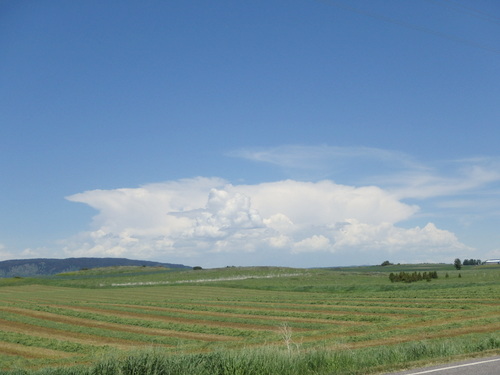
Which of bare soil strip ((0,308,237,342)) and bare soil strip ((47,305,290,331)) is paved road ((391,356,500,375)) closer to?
bare soil strip ((0,308,237,342))

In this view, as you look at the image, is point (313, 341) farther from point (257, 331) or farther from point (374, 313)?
point (374, 313)

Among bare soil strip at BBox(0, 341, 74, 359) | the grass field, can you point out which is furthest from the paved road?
bare soil strip at BBox(0, 341, 74, 359)

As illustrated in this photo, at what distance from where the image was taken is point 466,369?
47.5 ft

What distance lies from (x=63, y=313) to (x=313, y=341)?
27.2m

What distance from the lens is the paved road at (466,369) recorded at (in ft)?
45.9

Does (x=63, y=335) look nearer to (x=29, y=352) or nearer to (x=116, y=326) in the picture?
(x=116, y=326)

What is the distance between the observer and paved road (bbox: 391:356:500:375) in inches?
551

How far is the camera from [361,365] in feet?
55.5

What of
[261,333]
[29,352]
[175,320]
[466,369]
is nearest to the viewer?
[466,369]

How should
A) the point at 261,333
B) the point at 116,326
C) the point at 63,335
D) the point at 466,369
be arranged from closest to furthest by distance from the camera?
1. the point at 466,369
2. the point at 261,333
3. the point at 63,335
4. the point at 116,326

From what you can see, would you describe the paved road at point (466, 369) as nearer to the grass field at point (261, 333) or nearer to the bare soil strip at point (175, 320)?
the grass field at point (261, 333)

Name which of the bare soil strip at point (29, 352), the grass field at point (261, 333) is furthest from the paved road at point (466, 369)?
the bare soil strip at point (29, 352)

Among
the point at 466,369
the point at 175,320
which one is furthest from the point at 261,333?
the point at 466,369

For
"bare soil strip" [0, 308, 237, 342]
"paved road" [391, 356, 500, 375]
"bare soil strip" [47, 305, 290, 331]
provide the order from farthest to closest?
"bare soil strip" [47, 305, 290, 331]
"bare soil strip" [0, 308, 237, 342]
"paved road" [391, 356, 500, 375]
